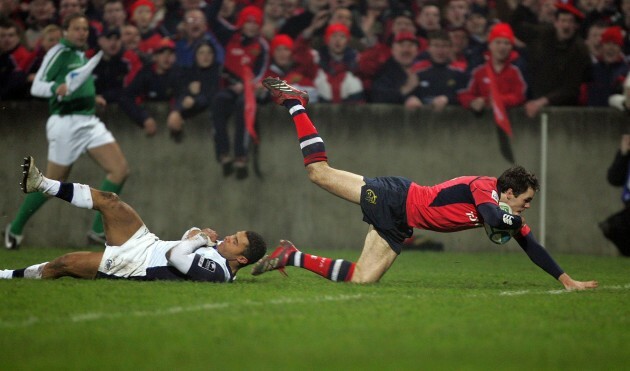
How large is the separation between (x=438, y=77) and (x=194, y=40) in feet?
10.5

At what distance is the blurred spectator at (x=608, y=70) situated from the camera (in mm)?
13656

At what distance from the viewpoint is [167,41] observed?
14.2 meters

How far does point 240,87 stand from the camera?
45.9 ft

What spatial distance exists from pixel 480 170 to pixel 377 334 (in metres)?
8.01

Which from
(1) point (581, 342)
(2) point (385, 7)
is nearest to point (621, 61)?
(2) point (385, 7)

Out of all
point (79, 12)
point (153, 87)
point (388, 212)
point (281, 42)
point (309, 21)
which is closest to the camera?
point (388, 212)

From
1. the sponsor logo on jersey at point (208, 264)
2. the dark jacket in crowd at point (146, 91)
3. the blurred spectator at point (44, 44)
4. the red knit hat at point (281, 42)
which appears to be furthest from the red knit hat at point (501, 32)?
the sponsor logo on jersey at point (208, 264)

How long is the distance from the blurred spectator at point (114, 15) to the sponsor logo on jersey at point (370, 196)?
21.5 ft

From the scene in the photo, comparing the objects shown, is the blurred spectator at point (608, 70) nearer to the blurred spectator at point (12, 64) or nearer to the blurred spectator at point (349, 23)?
the blurred spectator at point (349, 23)

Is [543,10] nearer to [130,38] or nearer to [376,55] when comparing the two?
[376,55]

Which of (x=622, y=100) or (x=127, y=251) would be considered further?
(x=622, y=100)

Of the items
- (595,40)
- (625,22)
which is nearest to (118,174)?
(595,40)

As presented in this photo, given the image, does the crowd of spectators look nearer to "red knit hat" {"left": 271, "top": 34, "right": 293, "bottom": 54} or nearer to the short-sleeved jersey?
"red knit hat" {"left": 271, "top": 34, "right": 293, "bottom": 54}

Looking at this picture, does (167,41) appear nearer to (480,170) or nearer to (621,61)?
(480,170)
